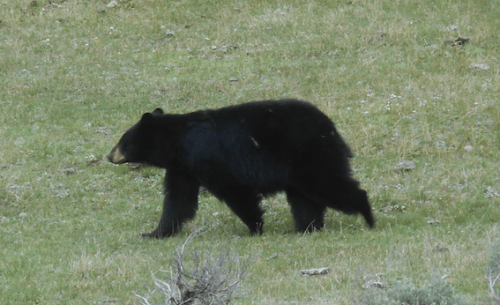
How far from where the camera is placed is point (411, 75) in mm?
14641

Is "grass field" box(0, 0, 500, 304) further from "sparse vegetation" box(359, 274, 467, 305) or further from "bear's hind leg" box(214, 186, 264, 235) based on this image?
"sparse vegetation" box(359, 274, 467, 305)

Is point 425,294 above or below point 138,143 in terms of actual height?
above

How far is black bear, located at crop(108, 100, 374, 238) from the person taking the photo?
896 cm

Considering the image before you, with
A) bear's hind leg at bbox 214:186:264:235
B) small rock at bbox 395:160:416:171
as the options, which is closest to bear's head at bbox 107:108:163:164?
bear's hind leg at bbox 214:186:264:235

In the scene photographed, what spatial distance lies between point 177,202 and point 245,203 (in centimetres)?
96

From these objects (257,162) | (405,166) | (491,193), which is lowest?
(405,166)

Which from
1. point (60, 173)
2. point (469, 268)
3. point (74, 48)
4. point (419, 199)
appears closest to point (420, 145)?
point (419, 199)

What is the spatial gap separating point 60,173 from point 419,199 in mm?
6071

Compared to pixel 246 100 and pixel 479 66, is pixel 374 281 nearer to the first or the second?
pixel 246 100

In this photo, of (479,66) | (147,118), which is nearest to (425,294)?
(147,118)

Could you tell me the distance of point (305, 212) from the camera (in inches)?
365

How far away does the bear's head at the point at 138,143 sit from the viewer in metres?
9.70

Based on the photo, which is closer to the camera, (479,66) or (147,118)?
(147,118)

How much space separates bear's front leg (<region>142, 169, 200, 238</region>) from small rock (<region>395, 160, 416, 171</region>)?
3.63 m
